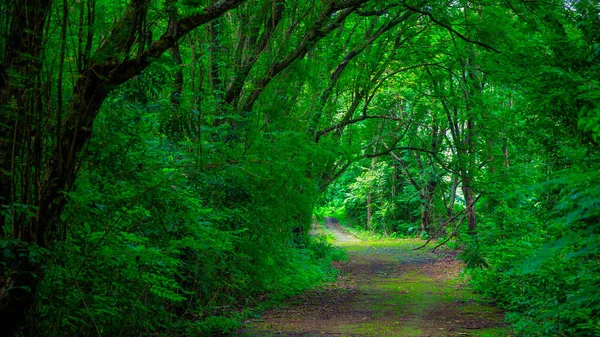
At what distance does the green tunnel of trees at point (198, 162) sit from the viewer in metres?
4.16

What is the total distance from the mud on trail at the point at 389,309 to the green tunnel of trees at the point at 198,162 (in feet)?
2.08

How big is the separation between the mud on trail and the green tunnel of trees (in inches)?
25.0

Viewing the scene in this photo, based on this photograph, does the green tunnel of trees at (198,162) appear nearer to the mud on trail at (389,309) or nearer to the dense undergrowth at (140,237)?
the dense undergrowth at (140,237)

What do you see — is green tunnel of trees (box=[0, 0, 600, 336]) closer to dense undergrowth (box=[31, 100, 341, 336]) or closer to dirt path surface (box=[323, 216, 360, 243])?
dense undergrowth (box=[31, 100, 341, 336])

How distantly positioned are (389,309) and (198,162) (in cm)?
593

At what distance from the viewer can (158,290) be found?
212 inches

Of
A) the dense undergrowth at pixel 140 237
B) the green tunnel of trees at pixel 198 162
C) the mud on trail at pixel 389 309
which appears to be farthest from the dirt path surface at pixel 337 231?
the dense undergrowth at pixel 140 237

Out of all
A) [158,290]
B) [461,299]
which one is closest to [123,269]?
[158,290]

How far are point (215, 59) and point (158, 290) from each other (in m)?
4.92

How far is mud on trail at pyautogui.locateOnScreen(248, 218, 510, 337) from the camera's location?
832 cm

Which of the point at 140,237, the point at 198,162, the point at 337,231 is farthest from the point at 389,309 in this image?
the point at 337,231

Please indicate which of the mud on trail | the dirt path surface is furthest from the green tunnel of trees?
the dirt path surface

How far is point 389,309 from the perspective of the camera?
10.8m

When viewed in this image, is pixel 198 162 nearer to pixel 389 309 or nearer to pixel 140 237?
pixel 140 237
